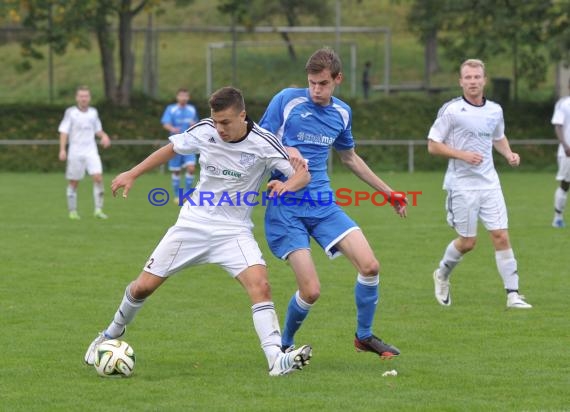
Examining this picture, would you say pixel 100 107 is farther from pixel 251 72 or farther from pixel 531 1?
pixel 531 1

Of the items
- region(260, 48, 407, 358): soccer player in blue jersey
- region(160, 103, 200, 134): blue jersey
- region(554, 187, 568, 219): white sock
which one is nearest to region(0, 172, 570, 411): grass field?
region(260, 48, 407, 358): soccer player in blue jersey

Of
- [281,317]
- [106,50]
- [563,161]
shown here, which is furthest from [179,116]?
[281,317]

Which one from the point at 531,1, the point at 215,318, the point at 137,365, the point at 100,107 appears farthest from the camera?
the point at 100,107

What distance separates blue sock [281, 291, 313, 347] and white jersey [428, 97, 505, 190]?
10.2ft

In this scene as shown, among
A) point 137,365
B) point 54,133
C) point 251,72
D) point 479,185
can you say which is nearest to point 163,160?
point 137,365

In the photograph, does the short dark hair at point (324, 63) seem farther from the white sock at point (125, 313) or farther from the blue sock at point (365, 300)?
the white sock at point (125, 313)

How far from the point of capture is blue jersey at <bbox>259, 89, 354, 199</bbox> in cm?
772

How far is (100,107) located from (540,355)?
2640cm

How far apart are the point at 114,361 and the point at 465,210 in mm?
4293

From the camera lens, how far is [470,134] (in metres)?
10.4

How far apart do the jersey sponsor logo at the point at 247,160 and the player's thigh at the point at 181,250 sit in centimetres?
48

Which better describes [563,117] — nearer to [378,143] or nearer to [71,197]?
[71,197]

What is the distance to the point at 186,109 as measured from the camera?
2273 cm

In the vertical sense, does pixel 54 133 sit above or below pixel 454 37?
below
